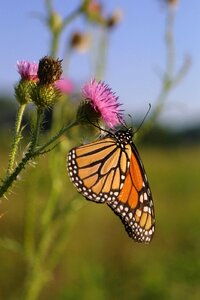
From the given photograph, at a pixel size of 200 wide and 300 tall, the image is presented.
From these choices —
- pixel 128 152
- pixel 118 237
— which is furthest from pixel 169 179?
pixel 128 152

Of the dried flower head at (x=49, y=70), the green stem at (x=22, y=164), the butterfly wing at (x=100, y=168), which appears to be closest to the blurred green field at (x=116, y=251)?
the green stem at (x=22, y=164)

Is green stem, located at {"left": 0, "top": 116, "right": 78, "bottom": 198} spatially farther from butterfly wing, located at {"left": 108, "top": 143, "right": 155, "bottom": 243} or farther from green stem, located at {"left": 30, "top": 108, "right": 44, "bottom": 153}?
butterfly wing, located at {"left": 108, "top": 143, "right": 155, "bottom": 243}

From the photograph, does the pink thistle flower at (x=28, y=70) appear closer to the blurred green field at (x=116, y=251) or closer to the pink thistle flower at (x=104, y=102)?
the pink thistle flower at (x=104, y=102)

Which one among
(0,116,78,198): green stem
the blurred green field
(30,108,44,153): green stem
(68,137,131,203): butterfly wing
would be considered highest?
the blurred green field

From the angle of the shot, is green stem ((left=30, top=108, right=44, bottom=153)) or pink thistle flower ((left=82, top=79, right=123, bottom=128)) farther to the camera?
pink thistle flower ((left=82, top=79, right=123, bottom=128))

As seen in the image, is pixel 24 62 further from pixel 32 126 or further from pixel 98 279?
pixel 98 279

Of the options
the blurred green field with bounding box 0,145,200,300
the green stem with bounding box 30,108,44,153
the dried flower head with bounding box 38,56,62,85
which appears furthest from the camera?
the blurred green field with bounding box 0,145,200,300

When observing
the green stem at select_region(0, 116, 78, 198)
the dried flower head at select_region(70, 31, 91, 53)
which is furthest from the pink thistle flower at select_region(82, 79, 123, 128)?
the dried flower head at select_region(70, 31, 91, 53)
